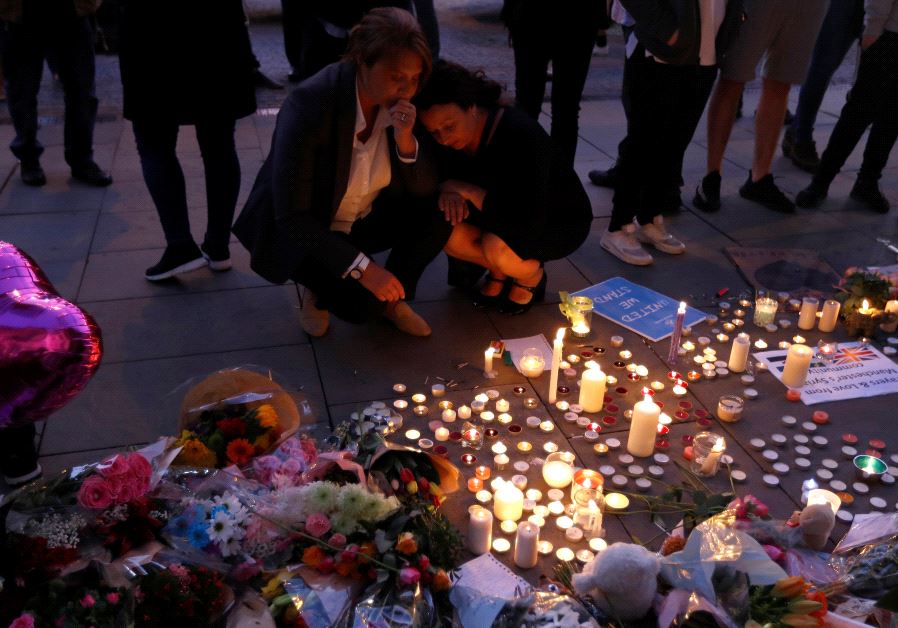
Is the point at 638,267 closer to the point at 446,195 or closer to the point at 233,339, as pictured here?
the point at 446,195

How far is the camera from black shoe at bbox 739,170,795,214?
170 inches

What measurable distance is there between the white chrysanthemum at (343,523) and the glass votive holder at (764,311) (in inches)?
79.9

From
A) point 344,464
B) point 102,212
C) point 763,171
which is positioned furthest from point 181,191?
point 763,171

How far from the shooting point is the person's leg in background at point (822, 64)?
15.3ft

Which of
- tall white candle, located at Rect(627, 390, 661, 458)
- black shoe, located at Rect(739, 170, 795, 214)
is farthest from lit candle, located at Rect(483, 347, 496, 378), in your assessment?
black shoe, located at Rect(739, 170, 795, 214)

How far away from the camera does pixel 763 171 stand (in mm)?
4355

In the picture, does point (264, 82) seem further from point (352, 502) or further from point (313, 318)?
point (352, 502)

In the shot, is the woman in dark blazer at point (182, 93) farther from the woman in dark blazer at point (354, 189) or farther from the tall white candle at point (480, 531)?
the tall white candle at point (480, 531)

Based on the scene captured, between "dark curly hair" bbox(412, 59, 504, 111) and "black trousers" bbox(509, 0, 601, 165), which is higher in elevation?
"dark curly hair" bbox(412, 59, 504, 111)

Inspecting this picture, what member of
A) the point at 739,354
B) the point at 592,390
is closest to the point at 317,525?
the point at 592,390

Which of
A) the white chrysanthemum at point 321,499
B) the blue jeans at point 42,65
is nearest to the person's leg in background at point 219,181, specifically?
the blue jeans at point 42,65

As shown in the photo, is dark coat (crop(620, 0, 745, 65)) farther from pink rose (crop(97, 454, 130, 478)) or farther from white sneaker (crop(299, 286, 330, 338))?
pink rose (crop(97, 454, 130, 478))

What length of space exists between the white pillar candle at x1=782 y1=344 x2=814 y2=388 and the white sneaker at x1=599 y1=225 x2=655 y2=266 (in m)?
0.98

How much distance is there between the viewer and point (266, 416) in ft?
7.25
